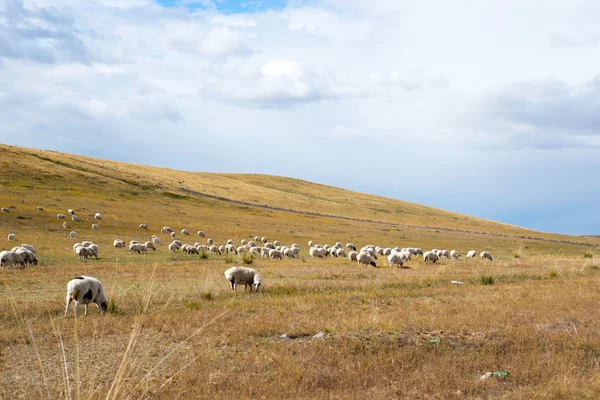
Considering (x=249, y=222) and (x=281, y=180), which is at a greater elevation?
(x=281, y=180)

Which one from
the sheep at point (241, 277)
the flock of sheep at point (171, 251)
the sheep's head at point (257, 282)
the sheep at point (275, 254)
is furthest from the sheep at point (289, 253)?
the sheep's head at point (257, 282)

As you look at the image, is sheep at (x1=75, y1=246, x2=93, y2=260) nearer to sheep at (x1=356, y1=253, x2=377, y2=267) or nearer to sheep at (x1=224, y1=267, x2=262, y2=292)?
sheep at (x1=224, y1=267, x2=262, y2=292)

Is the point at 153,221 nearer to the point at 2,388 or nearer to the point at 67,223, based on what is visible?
the point at 67,223

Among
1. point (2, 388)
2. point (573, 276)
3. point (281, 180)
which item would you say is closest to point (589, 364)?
point (2, 388)

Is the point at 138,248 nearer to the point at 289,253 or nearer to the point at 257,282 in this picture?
the point at 289,253

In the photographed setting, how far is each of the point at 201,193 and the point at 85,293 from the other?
82.9m

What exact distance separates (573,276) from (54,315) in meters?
22.0

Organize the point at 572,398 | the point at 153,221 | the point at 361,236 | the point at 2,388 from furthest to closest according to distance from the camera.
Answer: the point at 361,236
the point at 153,221
the point at 2,388
the point at 572,398

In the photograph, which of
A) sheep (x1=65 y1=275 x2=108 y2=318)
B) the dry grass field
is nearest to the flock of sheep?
sheep (x1=65 y1=275 x2=108 y2=318)

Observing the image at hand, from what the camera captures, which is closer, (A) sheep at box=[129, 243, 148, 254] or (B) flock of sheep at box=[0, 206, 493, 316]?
(B) flock of sheep at box=[0, 206, 493, 316]

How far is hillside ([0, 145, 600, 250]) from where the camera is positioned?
70.7 metres

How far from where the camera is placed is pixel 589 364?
29.8 ft

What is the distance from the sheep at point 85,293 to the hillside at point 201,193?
4598 centimetres

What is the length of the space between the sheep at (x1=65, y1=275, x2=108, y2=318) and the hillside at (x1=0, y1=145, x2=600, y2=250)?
4598cm
